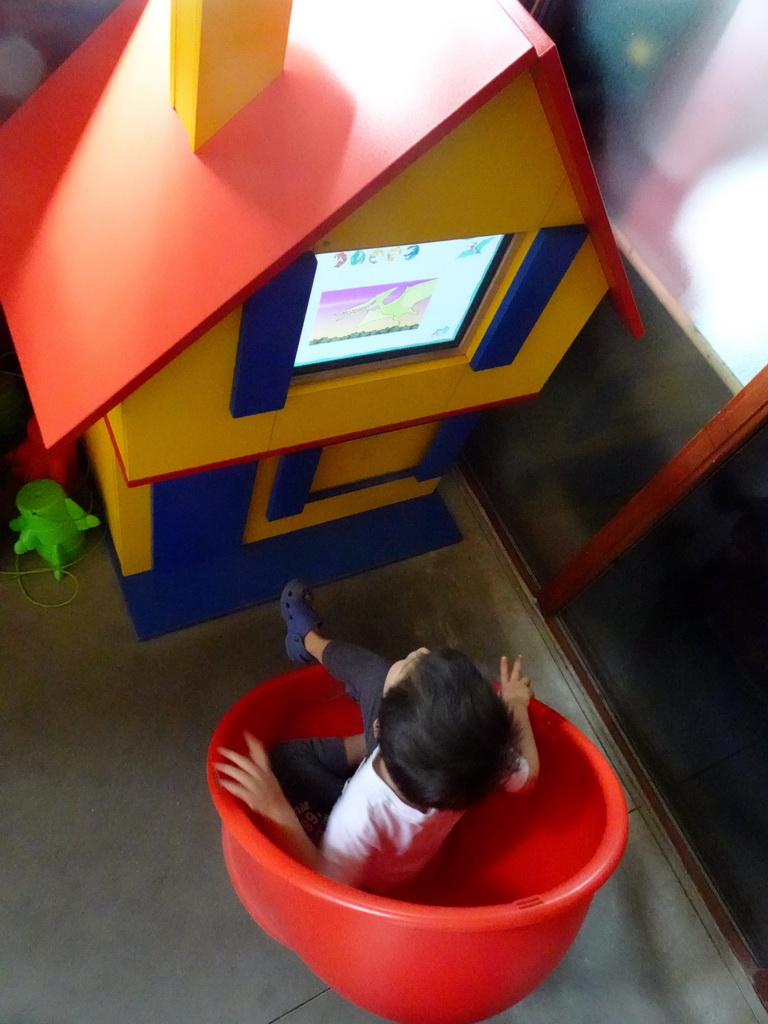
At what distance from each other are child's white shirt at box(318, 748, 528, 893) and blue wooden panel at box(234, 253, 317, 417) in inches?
20.0

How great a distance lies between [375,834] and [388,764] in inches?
5.3

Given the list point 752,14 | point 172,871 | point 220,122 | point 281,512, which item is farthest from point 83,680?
point 752,14

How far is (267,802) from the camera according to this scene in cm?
101

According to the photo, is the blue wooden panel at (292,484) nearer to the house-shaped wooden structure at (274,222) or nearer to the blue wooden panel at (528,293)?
the house-shaped wooden structure at (274,222)

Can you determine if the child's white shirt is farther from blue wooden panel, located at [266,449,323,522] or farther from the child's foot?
blue wooden panel, located at [266,449,323,522]

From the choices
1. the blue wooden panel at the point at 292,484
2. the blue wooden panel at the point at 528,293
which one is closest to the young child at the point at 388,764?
the blue wooden panel at the point at 292,484

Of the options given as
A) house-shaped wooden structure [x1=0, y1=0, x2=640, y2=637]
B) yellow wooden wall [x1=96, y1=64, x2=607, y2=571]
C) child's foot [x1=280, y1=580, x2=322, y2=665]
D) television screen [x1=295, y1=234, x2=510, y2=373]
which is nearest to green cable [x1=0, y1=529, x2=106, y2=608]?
yellow wooden wall [x1=96, y1=64, x2=607, y2=571]

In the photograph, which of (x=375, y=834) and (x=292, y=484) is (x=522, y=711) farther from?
(x=292, y=484)

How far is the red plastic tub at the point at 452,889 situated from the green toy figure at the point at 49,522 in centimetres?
51

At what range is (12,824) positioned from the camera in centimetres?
120

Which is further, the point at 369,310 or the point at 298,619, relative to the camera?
the point at 298,619

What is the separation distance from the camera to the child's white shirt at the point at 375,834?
0.96 metres

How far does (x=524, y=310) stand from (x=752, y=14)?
49 centimetres

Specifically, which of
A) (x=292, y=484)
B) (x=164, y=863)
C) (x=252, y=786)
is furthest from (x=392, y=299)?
(x=164, y=863)
